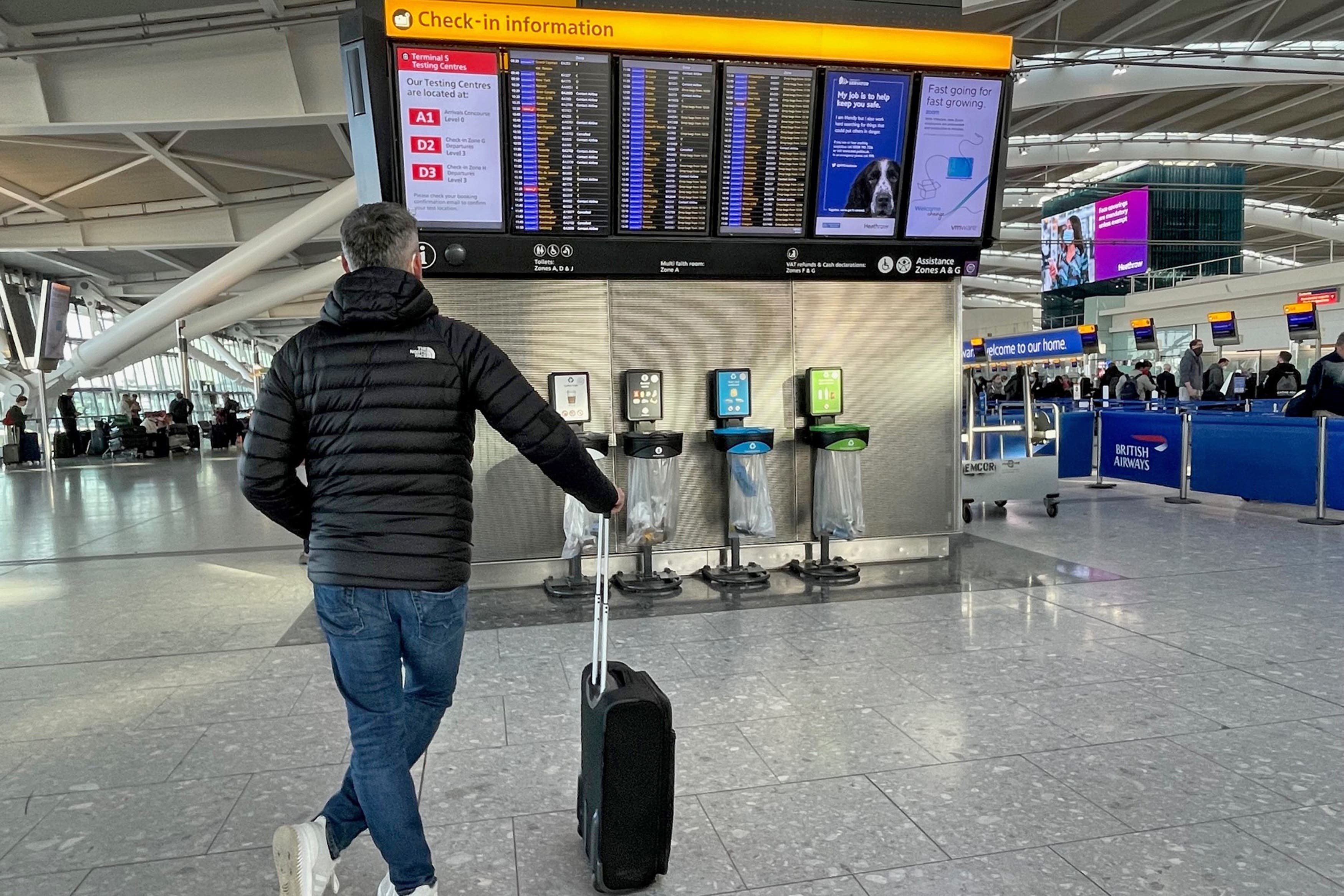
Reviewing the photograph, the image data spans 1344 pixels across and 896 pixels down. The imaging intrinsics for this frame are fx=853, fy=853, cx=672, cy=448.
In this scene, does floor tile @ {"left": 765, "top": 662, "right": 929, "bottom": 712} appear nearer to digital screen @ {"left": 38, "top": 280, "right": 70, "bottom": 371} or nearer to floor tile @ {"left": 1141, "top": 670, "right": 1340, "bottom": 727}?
floor tile @ {"left": 1141, "top": 670, "right": 1340, "bottom": 727}

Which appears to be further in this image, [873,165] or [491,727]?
[873,165]

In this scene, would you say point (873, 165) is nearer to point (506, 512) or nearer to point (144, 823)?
point (506, 512)

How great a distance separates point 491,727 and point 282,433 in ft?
6.04

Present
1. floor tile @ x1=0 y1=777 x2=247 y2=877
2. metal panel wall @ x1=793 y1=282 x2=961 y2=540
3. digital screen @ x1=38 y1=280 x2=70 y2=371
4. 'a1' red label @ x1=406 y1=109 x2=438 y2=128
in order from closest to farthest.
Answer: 1. floor tile @ x1=0 y1=777 x2=247 y2=877
2. 'a1' red label @ x1=406 y1=109 x2=438 y2=128
3. metal panel wall @ x1=793 y1=282 x2=961 y2=540
4. digital screen @ x1=38 y1=280 x2=70 y2=371

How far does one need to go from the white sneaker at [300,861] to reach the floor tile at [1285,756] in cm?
291

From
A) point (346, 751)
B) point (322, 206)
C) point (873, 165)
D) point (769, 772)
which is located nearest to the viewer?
point (769, 772)

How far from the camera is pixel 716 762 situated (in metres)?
3.09

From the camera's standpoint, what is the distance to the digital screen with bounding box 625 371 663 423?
19.6 feet

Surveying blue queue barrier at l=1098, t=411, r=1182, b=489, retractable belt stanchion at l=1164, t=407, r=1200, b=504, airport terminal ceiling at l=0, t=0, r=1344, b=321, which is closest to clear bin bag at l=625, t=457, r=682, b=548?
airport terminal ceiling at l=0, t=0, r=1344, b=321

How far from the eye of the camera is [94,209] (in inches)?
800

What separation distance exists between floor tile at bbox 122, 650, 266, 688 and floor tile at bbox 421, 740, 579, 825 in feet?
5.43

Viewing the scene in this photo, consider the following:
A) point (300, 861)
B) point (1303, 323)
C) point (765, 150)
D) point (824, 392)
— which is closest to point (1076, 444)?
point (1303, 323)

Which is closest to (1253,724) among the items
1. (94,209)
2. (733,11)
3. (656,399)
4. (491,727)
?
(491,727)

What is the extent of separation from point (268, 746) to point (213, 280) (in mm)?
17831
